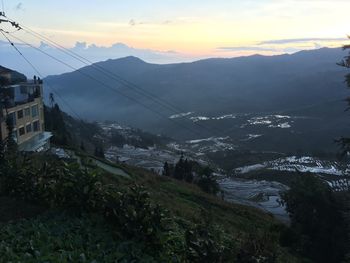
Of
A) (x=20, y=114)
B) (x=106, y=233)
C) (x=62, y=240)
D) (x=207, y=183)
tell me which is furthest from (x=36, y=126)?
(x=62, y=240)

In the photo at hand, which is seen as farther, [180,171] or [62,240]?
[180,171]

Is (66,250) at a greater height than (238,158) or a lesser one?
greater

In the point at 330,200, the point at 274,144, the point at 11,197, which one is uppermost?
the point at 11,197

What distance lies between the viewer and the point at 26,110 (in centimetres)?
4916

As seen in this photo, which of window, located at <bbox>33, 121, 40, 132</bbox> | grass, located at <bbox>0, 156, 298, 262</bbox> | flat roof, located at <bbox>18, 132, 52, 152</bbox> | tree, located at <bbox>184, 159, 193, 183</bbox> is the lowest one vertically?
tree, located at <bbox>184, 159, 193, 183</bbox>

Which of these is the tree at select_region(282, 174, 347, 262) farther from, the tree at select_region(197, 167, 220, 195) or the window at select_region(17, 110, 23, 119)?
the window at select_region(17, 110, 23, 119)

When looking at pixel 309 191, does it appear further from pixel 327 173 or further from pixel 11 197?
pixel 327 173

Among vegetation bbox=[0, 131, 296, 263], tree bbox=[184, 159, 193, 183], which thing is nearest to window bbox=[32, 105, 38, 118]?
tree bbox=[184, 159, 193, 183]

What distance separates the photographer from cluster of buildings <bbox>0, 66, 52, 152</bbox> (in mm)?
45281

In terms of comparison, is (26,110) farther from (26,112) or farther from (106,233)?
(106,233)

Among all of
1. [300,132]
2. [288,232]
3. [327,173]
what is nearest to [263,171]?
[327,173]

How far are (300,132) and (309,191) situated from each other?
159 metres

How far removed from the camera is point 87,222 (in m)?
8.59

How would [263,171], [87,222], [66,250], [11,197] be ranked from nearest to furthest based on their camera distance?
[66,250]
[87,222]
[11,197]
[263,171]
